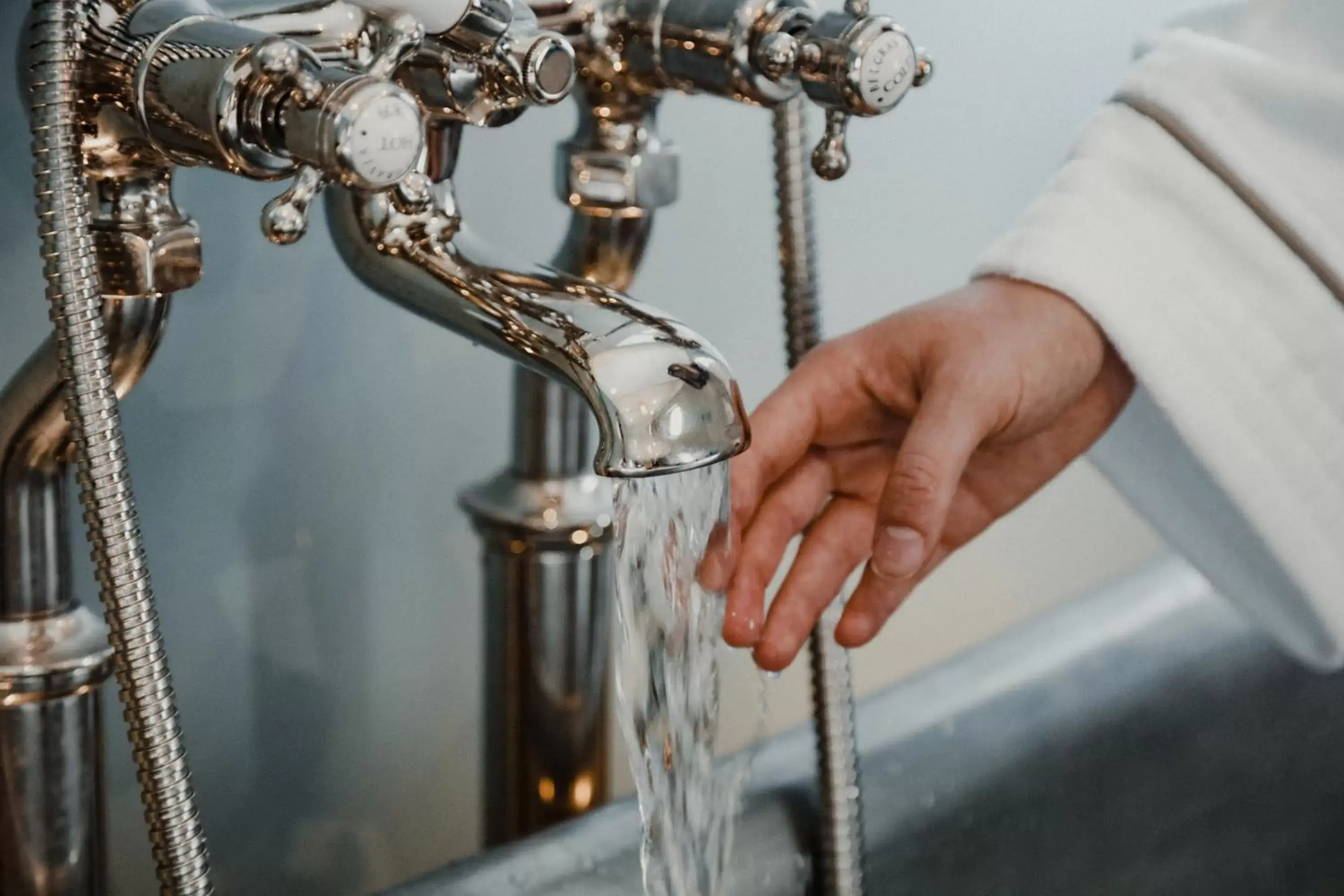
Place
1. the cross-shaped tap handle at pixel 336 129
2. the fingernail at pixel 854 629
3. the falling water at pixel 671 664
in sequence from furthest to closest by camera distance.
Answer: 1. the fingernail at pixel 854 629
2. the falling water at pixel 671 664
3. the cross-shaped tap handle at pixel 336 129

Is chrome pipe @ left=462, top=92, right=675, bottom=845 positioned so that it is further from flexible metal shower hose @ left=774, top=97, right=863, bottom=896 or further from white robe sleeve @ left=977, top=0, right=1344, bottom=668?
white robe sleeve @ left=977, top=0, right=1344, bottom=668

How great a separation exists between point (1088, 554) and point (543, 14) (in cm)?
62

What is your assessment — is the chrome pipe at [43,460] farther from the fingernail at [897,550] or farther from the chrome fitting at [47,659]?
the fingernail at [897,550]

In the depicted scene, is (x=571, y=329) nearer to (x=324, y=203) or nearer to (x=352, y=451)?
(x=324, y=203)

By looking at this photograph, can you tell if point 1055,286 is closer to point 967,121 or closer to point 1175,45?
point 1175,45

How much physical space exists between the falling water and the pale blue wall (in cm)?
19

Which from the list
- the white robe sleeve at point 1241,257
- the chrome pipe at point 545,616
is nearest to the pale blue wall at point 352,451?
the chrome pipe at point 545,616

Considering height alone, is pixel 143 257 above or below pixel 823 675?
above

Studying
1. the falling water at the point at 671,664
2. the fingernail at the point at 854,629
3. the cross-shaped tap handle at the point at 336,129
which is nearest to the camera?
the cross-shaped tap handle at the point at 336,129

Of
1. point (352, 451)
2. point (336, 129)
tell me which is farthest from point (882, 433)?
point (336, 129)

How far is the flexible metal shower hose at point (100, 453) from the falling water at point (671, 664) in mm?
118

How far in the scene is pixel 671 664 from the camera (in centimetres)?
41

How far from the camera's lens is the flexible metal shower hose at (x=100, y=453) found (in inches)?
12.1

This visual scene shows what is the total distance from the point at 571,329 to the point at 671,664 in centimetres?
11
